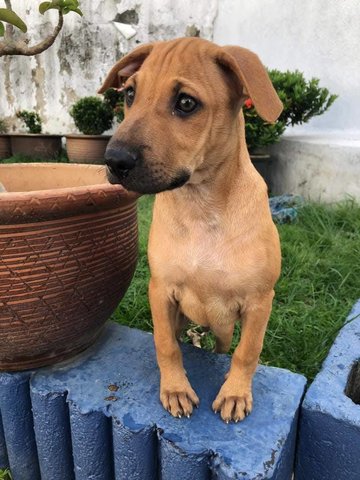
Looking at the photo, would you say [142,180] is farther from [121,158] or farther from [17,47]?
[17,47]

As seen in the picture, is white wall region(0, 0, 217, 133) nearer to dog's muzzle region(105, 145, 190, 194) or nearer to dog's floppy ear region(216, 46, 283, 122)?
dog's floppy ear region(216, 46, 283, 122)

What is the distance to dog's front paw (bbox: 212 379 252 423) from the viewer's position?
1.54 m

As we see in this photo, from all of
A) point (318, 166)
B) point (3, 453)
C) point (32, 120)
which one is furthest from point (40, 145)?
point (3, 453)

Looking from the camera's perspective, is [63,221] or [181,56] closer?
[181,56]

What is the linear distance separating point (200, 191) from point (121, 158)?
0.37 m

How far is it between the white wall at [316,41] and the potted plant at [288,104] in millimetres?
215

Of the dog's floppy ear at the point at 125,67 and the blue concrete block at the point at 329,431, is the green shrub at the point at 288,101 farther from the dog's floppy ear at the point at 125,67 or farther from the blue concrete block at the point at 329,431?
the blue concrete block at the point at 329,431

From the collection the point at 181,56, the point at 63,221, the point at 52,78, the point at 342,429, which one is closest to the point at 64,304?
the point at 63,221

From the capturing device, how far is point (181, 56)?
1.36 metres

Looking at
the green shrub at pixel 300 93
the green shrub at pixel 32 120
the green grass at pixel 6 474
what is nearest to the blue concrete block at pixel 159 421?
the green grass at pixel 6 474

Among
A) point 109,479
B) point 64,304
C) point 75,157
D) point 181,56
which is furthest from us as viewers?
point 75,157

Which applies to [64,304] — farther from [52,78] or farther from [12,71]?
[12,71]

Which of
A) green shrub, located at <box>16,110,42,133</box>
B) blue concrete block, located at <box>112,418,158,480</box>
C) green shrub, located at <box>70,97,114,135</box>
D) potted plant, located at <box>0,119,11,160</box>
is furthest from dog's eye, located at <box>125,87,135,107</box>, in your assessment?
potted plant, located at <box>0,119,11,160</box>

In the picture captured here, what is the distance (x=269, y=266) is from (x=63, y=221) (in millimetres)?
701
